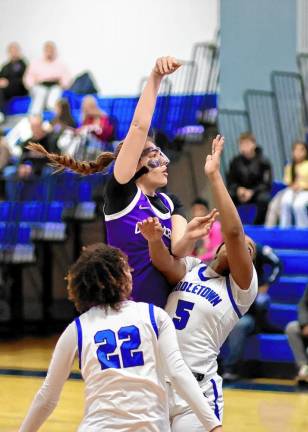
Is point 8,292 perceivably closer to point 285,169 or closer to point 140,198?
point 285,169

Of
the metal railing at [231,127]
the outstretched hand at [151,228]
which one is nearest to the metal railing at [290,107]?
the metal railing at [231,127]

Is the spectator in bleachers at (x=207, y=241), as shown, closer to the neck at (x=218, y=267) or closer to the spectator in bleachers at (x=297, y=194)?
the spectator in bleachers at (x=297, y=194)

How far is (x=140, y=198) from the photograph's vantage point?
370 cm

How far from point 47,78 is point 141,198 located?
39.0 feet

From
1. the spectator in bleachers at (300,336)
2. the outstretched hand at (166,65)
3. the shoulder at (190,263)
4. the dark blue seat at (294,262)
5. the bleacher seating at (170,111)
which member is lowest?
the spectator in bleachers at (300,336)

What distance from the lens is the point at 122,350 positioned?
123 inches

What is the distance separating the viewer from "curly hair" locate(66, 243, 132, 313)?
10.5ft

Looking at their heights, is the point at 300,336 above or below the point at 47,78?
below

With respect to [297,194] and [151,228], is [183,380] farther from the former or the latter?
[297,194]

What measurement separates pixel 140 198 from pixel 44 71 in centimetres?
1195

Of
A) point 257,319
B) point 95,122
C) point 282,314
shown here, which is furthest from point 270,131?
point 257,319

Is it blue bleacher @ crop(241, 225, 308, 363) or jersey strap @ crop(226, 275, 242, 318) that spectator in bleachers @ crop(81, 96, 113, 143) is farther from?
jersey strap @ crop(226, 275, 242, 318)

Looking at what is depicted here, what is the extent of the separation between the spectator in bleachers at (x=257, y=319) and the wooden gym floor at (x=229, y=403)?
0.29 metres

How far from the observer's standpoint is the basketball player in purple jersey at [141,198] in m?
3.62
